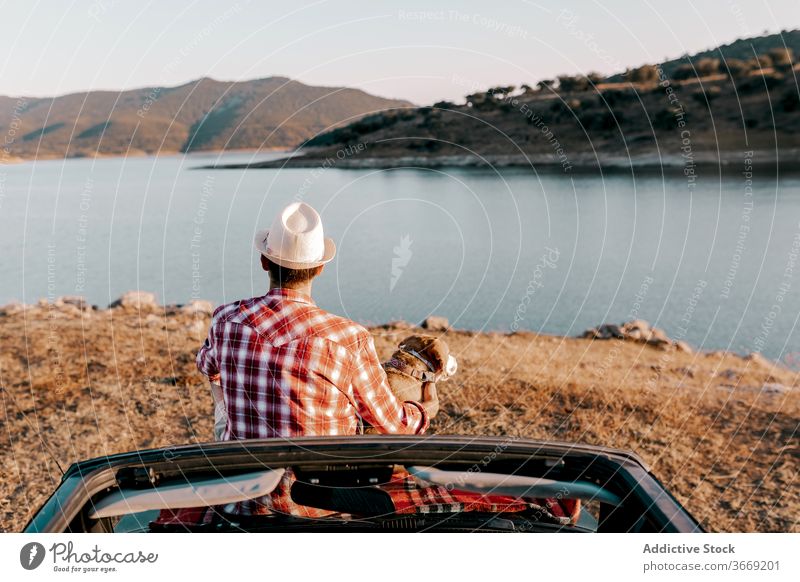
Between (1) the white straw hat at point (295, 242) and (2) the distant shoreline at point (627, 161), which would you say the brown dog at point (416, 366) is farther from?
(2) the distant shoreline at point (627, 161)

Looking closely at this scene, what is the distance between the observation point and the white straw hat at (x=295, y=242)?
299 cm

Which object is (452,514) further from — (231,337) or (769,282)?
(769,282)

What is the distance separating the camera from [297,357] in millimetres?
2719

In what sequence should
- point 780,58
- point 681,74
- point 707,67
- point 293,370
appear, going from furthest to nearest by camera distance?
point 707,67 < point 681,74 < point 780,58 < point 293,370

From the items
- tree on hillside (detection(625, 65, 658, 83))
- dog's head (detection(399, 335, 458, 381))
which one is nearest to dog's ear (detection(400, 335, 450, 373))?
dog's head (detection(399, 335, 458, 381))

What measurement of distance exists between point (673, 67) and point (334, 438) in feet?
177

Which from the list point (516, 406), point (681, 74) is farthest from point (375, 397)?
point (681, 74)

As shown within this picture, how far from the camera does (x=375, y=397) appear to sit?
2.86 m

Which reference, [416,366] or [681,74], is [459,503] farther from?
[681,74]

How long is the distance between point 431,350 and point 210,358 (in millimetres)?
1158

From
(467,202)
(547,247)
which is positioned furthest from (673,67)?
(547,247)

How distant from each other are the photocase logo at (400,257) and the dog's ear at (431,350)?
10901 mm
